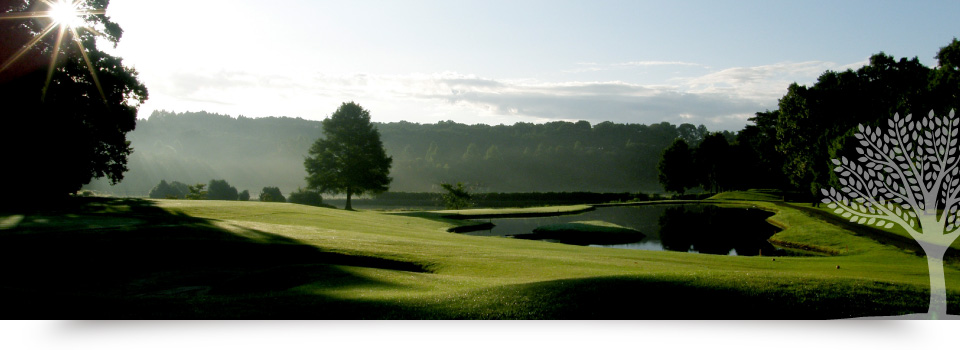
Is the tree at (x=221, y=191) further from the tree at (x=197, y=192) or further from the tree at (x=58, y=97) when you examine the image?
the tree at (x=58, y=97)

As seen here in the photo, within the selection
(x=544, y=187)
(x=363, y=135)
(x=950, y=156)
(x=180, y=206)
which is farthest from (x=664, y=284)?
(x=544, y=187)

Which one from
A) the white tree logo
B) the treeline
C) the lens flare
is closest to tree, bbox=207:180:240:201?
the lens flare

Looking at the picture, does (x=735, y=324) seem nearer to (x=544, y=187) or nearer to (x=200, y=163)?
(x=200, y=163)

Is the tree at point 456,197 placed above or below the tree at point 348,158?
below

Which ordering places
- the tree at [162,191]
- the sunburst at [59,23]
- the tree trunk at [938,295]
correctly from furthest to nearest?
the tree at [162,191] → the sunburst at [59,23] → the tree trunk at [938,295]

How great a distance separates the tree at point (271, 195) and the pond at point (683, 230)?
71.6 ft

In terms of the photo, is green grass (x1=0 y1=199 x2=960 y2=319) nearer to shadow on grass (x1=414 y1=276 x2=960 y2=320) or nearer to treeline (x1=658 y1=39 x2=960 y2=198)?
shadow on grass (x1=414 y1=276 x2=960 y2=320)

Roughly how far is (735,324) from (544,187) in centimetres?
12611

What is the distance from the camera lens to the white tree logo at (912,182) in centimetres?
1120

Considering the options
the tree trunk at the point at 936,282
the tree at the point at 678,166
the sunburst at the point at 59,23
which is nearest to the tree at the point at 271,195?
the sunburst at the point at 59,23

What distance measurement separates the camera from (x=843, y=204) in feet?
38.3

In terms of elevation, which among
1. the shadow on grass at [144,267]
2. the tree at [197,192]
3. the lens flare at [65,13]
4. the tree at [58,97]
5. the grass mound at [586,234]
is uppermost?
the lens flare at [65,13]

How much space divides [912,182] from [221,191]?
56679 millimetres

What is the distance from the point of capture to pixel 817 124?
3438 centimetres
